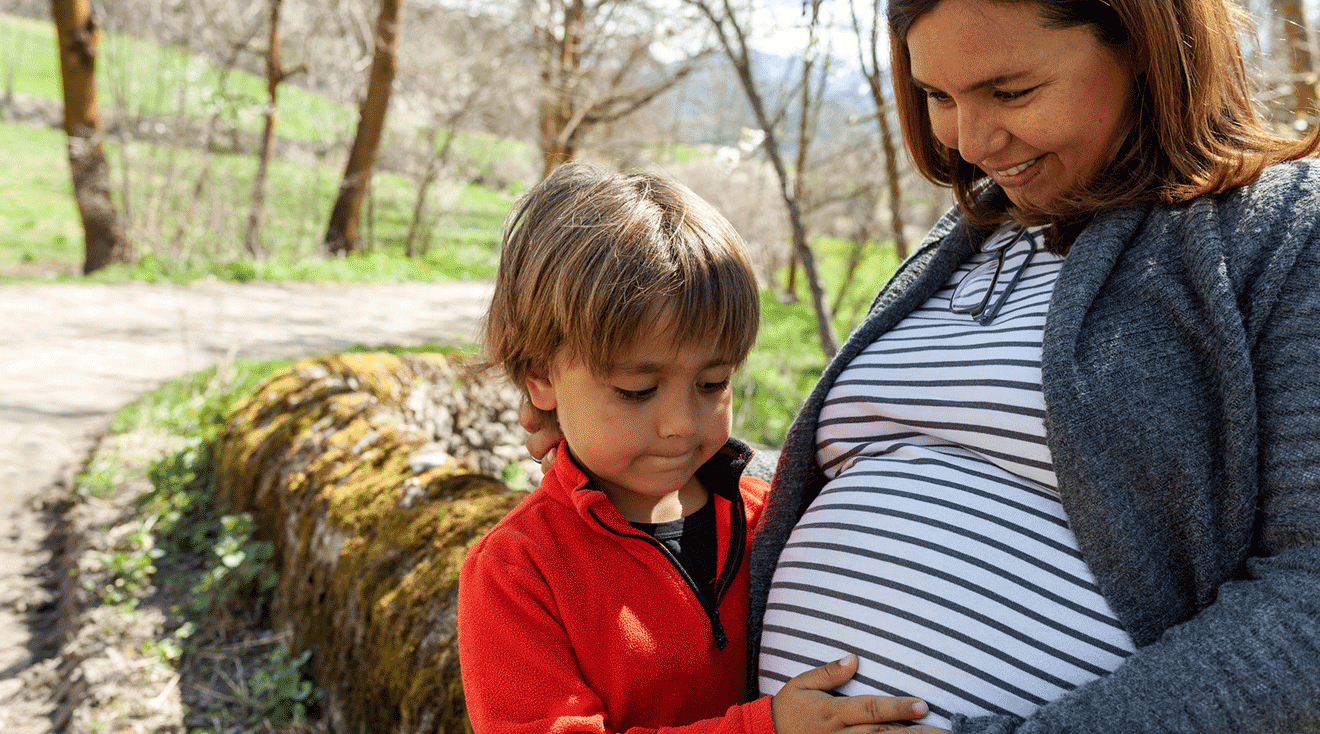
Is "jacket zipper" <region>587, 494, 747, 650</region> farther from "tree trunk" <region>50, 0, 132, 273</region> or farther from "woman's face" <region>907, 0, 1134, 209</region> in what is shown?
"tree trunk" <region>50, 0, 132, 273</region>

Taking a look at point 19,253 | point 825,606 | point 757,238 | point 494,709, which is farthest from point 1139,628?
point 19,253

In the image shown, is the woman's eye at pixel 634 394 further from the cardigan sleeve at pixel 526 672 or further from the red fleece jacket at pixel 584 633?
the cardigan sleeve at pixel 526 672

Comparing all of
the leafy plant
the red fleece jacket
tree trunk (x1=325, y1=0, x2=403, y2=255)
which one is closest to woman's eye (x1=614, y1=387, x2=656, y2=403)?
the red fleece jacket

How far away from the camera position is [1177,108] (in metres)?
1.34

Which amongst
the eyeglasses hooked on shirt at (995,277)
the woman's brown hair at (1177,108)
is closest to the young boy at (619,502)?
the eyeglasses hooked on shirt at (995,277)

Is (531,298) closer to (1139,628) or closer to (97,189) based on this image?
(1139,628)

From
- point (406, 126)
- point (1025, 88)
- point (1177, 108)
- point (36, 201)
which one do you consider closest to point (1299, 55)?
point (1177, 108)

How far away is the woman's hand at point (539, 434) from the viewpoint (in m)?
1.59

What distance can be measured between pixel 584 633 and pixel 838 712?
1.26 feet

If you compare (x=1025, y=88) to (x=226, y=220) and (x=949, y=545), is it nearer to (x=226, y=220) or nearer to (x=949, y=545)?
(x=949, y=545)

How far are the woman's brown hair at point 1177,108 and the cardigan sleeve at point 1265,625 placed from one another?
23 centimetres

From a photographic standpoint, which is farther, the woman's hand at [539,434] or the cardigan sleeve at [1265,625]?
the woman's hand at [539,434]

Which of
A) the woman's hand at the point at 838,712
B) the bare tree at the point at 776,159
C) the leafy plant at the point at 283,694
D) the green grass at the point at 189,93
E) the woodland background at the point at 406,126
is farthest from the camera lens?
the green grass at the point at 189,93

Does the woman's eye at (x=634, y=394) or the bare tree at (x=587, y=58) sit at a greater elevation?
the bare tree at (x=587, y=58)
